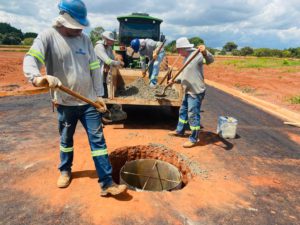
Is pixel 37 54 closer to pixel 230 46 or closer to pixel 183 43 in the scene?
pixel 183 43

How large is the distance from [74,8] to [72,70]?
66cm

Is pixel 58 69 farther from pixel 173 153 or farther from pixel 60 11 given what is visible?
pixel 173 153

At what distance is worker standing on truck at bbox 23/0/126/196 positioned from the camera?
275 centimetres

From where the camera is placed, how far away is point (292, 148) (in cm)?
557

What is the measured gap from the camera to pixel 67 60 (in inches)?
115

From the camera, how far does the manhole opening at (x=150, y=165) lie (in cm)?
454

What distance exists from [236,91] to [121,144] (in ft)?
28.1

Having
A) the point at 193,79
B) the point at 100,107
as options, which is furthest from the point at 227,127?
the point at 100,107

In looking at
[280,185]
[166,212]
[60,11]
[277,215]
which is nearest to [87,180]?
[166,212]

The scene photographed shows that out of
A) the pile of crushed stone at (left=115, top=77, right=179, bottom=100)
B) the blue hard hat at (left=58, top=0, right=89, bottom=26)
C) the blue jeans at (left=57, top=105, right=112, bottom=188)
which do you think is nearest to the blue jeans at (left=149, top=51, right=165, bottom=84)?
the pile of crushed stone at (left=115, top=77, right=179, bottom=100)

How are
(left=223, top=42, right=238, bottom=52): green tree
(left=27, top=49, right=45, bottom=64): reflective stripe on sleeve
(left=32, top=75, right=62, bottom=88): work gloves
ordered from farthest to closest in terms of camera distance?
(left=223, top=42, right=238, bottom=52): green tree
(left=27, top=49, right=45, bottom=64): reflective stripe on sleeve
(left=32, top=75, right=62, bottom=88): work gloves

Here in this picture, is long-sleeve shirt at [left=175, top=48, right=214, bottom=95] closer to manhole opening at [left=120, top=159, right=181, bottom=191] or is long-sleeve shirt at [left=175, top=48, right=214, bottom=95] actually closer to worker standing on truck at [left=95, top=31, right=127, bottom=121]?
manhole opening at [left=120, top=159, right=181, bottom=191]

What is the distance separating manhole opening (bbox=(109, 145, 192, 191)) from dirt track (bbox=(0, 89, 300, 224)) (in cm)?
20

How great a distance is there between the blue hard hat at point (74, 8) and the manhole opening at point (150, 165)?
2.57 m
